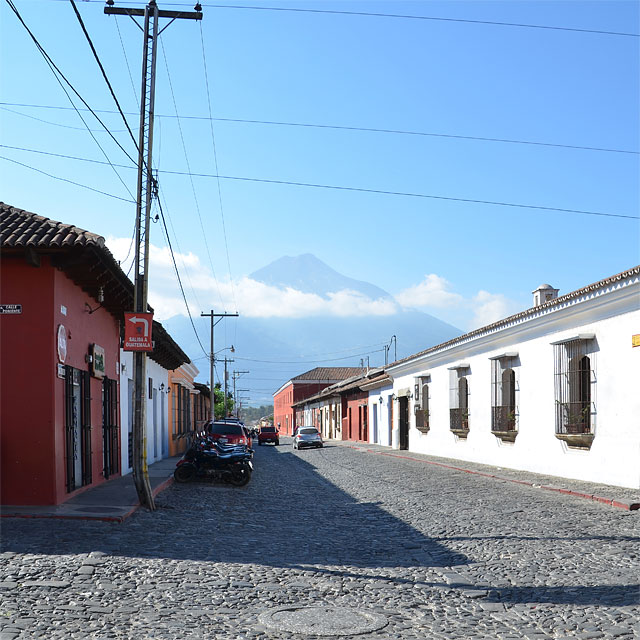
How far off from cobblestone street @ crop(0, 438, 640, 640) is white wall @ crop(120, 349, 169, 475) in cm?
658

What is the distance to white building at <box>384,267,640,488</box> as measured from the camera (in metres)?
14.8

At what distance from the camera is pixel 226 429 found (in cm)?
2522

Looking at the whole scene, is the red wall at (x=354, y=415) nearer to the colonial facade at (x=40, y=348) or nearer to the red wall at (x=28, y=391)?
the colonial facade at (x=40, y=348)

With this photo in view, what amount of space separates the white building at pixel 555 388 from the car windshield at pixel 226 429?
23.7 ft

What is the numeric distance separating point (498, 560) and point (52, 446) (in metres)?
6.75

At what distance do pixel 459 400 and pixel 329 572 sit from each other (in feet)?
63.8

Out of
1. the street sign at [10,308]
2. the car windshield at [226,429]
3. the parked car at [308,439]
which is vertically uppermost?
the street sign at [10,308]

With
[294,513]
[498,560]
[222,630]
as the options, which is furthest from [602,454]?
[222,630]

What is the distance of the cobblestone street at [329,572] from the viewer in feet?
18.1

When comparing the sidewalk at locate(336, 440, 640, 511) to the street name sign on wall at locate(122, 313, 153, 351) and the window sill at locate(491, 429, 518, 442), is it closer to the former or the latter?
the window sill at locate(491, 429, 518, 442)

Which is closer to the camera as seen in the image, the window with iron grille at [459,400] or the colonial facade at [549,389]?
the colonial facade at [549,389]

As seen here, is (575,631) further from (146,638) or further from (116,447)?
(116,447)

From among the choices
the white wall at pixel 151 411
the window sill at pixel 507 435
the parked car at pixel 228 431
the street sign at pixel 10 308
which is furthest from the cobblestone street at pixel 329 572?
the parked car at pixel 228 431

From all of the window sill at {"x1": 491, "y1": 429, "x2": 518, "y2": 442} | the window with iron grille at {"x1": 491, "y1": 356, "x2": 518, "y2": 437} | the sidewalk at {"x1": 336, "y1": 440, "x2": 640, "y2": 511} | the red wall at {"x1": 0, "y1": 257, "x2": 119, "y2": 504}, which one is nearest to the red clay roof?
the window with iron grille at {"x1": 491, "y1": 356, "x2": 518, "y2": 437}
